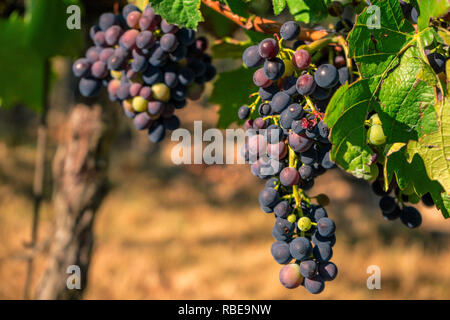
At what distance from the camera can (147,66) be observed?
106cm

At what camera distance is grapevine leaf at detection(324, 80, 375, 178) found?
0.70 metres

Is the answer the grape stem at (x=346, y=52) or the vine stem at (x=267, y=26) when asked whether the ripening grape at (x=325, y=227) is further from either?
the vine stem at (x=267, y=26)

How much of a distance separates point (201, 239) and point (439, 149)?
16.0 feet

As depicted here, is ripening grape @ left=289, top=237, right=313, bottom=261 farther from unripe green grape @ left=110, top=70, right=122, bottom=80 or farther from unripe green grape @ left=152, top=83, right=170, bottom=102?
unripe green grape @ left=110, top=70, right=122, bottom=80

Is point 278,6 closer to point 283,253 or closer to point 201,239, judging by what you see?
point 283,253

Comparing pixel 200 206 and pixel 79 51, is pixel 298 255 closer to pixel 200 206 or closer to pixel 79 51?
pixel 79 51

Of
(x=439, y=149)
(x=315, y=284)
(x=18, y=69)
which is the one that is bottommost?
(x=315, y=284)

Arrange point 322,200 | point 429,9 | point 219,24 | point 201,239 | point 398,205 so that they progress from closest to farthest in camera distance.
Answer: point 429,9 < point 322,200 < point 398,205 < point 219,24 < point 201,239

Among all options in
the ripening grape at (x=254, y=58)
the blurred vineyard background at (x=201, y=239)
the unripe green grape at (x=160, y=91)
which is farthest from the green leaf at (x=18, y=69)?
the ripening grape at (x=254, y=58)

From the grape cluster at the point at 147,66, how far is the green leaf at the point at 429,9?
51 cm

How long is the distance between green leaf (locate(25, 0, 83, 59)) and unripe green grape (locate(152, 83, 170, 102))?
0.57m

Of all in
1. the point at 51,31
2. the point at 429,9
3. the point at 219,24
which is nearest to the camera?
the point at 429,9

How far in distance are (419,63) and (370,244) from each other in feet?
16.3

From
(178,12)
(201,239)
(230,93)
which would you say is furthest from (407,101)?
(201,239)
